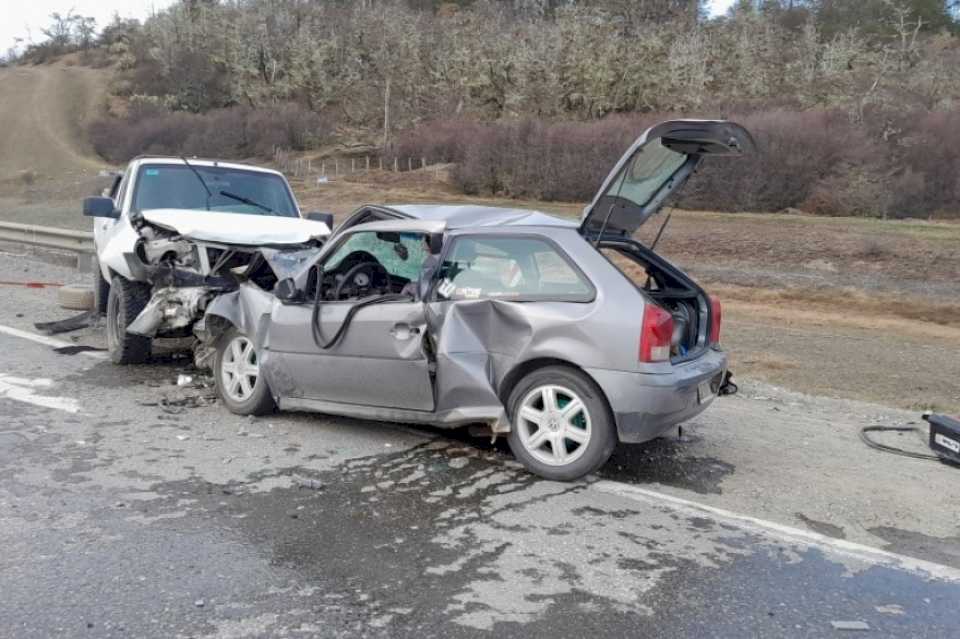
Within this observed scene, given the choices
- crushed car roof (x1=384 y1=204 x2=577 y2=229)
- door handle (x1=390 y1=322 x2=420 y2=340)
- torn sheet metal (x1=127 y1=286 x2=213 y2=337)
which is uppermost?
crushed car roof (x1=384 y1=204 x2=577 y2=229)

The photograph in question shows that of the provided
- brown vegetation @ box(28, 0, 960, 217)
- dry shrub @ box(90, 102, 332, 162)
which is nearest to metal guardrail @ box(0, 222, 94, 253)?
brown vegetation @ box(28, 0, 960, 217)

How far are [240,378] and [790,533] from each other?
4.00 meters

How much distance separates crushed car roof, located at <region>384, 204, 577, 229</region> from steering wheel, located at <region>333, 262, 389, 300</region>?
453 mm

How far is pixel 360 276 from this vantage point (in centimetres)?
645

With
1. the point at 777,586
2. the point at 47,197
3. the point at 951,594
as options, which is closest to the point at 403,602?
the point at 777,586

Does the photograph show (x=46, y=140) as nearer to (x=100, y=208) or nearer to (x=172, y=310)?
(x=100, y=208)

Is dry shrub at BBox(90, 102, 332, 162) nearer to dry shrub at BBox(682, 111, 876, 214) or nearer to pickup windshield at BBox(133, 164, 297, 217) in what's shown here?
dry shrub at BBox(682, 111, 876, 214)

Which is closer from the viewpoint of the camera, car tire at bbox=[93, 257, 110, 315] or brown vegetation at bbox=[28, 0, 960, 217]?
car tire at bbox=[93, 257, 110, 315]

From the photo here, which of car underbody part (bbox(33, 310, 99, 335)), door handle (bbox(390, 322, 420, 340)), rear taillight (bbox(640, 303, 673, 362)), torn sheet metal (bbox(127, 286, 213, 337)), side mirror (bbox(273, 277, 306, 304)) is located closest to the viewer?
rear taillight (bbox(640, 303, 673, 362))

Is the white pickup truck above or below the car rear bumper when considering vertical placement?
above

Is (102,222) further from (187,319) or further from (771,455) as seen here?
(771,455)

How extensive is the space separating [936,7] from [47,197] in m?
56.9

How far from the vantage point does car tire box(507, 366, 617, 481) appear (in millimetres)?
5203

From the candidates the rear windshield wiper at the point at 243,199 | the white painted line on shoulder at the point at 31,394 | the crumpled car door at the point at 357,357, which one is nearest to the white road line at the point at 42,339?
the white painted line on shoulder at the point at 31,394
